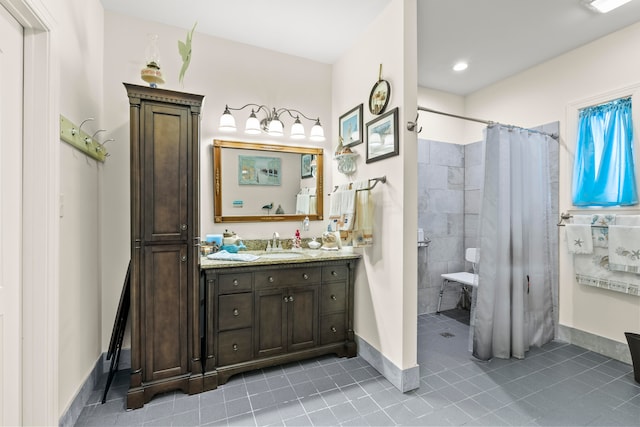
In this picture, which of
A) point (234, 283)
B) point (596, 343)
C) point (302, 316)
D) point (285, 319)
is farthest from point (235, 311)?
point (596, 343)

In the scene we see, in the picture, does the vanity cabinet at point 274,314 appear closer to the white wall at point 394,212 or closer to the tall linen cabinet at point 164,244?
the tall linen cabinet at point 164,244

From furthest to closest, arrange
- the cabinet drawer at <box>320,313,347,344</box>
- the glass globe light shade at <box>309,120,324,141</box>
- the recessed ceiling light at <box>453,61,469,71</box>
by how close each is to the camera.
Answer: the recessed ceiling light at <box>453,61,469,71</box> < the glass globe light shade at <box>309,120,324,141</box> < the cabinet drawer at <box>320,313,347,344</box>

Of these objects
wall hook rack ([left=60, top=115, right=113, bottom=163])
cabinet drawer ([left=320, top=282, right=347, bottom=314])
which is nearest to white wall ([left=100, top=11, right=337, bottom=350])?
wall hook rack ([left=60, top=115, right=113, bottom=163])

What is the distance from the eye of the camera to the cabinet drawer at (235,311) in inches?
81.8

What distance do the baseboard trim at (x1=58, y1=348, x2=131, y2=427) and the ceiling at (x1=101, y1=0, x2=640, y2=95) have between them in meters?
2.67

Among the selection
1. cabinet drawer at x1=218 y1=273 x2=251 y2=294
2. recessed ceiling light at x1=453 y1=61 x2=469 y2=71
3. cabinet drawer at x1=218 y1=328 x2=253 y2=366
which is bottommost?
cabinet drawer at x1=218 y1=328 x2=253 y2=366

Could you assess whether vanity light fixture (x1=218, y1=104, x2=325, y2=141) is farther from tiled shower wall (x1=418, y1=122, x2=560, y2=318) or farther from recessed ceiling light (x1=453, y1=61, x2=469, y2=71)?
recessed ceiling light (x1=453, y1=61, x2=469, y2=71)

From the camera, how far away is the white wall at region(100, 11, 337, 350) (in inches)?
88.0

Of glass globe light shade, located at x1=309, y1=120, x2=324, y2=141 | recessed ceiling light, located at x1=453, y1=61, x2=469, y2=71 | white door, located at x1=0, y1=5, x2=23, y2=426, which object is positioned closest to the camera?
white door, located at x1=0, y1=5, x2=23, y2=426

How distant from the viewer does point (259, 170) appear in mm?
2711

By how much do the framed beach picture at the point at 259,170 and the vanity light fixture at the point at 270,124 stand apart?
244mm

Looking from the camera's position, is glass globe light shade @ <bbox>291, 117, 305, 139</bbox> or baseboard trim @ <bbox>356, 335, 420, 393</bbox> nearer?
baseboard trim @ <bbox>356, 335, 420, 393</bbox>

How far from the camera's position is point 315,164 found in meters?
2.92

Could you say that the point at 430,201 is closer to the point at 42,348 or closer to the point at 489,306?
the point at 489,306
